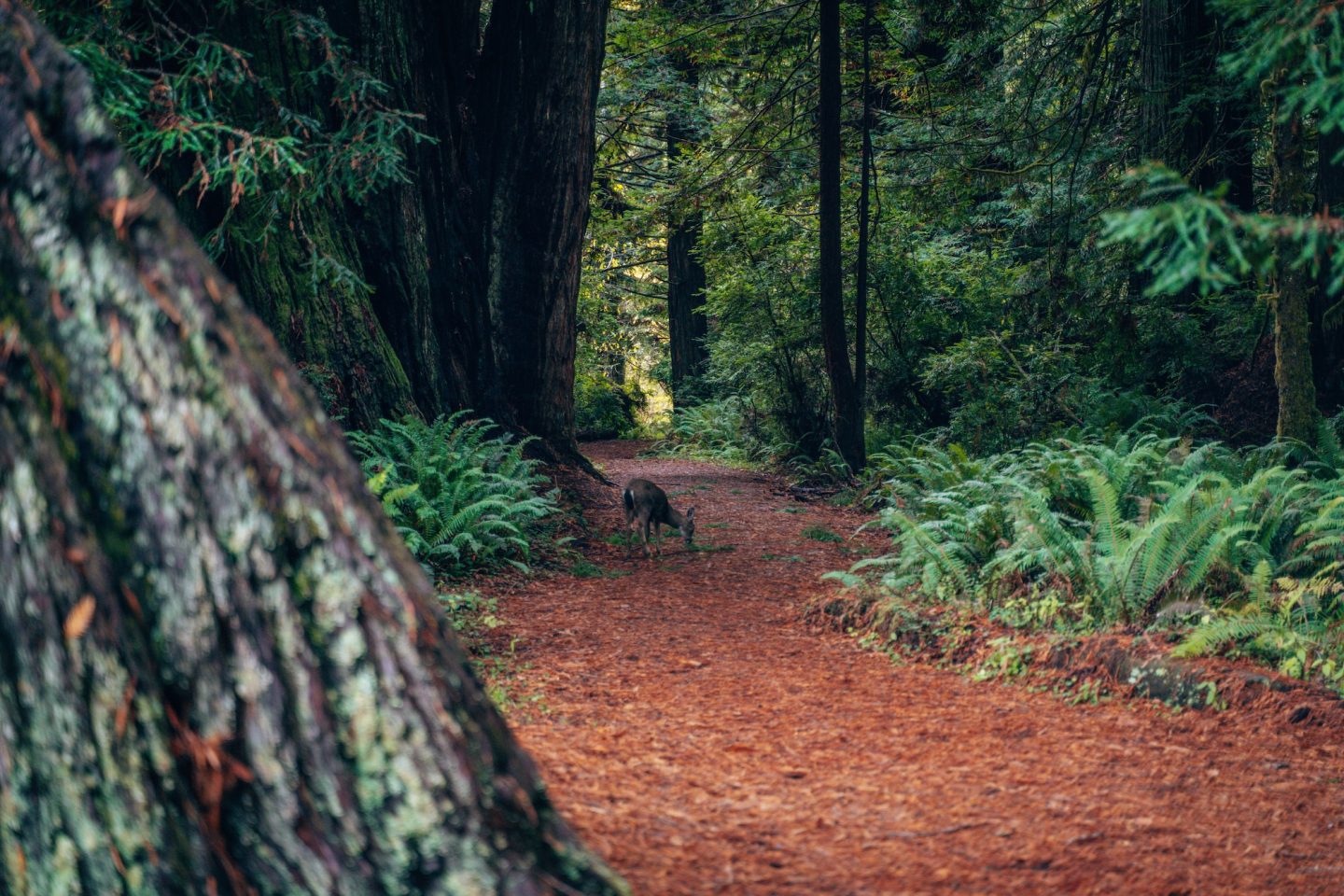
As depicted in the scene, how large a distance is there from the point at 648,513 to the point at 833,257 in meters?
5.79

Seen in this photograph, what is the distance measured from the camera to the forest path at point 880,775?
3.08 metres

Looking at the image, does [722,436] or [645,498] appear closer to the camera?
[645,498]

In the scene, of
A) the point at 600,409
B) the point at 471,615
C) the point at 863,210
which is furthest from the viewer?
the point at 600,409

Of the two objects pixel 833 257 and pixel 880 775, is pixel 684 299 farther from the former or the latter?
pixel 880 775

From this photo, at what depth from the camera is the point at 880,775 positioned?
4.03 m

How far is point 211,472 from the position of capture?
2.04 meters

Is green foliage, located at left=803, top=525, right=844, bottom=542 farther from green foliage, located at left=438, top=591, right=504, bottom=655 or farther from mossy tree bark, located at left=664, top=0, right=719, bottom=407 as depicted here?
mossy tree bark, located at left=664, top=0, right=719, bottom=407

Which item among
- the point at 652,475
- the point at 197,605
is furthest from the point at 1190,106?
the point at 197,605

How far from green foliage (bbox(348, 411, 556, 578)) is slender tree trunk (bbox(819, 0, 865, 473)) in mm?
6010

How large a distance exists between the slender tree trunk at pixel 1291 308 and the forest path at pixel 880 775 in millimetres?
4012

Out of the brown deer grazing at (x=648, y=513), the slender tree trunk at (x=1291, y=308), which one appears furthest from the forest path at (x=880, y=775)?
the slender tree trunk at (x=1291, y=308)

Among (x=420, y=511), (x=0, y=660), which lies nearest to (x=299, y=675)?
(x=0, y=660)

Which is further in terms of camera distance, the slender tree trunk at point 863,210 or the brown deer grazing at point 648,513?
the slender tree trunk at point 863,210

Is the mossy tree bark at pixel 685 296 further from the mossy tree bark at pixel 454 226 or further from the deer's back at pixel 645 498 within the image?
the deer's back at pixel 645 498
